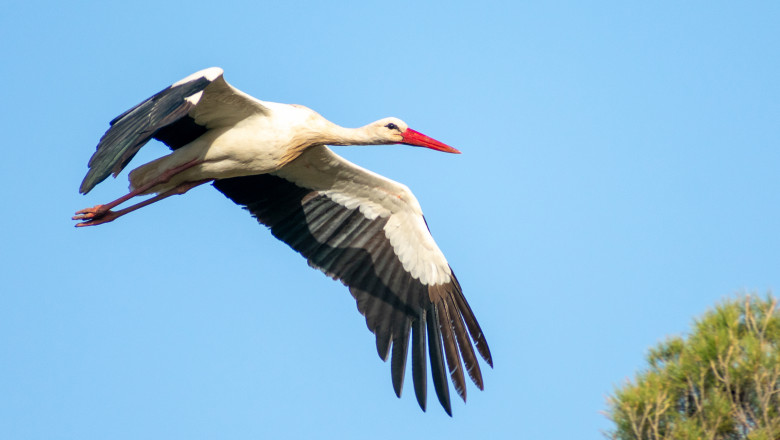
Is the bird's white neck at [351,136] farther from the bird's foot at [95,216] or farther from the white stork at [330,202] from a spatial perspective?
the bird's foot at [95,216]

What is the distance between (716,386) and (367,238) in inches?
177

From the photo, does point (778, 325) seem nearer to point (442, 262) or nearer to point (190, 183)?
point (442, 262)

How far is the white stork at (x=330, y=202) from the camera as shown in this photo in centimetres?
899

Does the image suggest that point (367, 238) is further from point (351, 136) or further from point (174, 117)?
point (174, 117)

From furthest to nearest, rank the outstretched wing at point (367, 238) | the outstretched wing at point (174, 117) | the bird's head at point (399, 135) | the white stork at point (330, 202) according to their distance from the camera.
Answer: the outstretched wing at point (367, 238), the bird's head at point (399, 135), the white stork at point (330, 202), the outstretched wing at point (174, 117)

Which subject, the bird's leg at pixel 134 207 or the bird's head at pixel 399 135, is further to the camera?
the bird's head at pixel 399 135

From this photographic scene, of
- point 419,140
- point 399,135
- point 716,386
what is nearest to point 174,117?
point 399,135

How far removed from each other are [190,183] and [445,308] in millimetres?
2774

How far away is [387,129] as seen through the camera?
9672 mm

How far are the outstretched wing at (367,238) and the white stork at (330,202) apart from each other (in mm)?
10

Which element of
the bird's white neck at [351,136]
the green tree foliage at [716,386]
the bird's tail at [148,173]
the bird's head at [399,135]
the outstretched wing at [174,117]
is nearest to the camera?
the green tree foliage at [716,386]

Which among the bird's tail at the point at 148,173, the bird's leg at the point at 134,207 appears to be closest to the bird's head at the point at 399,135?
the bird's leg at the point at 134,207

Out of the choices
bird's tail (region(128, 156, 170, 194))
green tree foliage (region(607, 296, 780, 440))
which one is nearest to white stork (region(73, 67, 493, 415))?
bird's tail (region(128, 156, 170, 194))

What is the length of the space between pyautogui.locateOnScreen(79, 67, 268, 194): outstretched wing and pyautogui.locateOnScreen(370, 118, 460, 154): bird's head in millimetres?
1225
